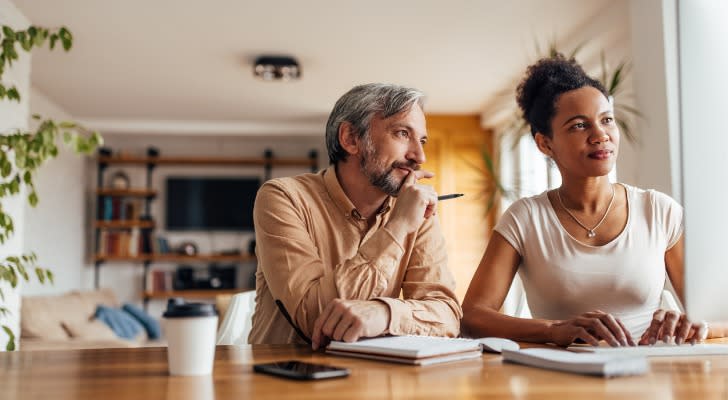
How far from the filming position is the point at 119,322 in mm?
5703

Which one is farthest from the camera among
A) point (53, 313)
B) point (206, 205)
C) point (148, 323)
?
point (206, 205)

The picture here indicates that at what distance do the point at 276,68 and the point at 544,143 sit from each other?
11.2 feet

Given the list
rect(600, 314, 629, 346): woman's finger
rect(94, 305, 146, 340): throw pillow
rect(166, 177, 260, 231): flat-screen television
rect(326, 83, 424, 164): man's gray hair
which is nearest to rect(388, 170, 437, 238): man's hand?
rect(326, 83, 424, 164): man's gray hair

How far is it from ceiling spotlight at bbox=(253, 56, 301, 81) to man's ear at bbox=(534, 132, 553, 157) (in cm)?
333

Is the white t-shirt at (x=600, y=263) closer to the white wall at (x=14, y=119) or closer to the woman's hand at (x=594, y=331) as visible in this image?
the woman's hand at (x=594, y=331)

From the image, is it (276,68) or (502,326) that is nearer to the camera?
(502,326)

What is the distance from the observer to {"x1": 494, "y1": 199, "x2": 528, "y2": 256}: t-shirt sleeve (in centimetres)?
175

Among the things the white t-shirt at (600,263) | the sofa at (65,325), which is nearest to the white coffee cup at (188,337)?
the white t-shirt at (600,263)

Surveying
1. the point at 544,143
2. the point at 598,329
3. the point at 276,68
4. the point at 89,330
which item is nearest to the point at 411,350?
the point at 598,329

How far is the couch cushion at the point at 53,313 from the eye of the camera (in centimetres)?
450

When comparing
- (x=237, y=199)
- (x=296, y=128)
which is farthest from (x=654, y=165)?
(x=237, y=199)

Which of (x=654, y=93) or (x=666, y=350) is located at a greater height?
(x=654, y=93)

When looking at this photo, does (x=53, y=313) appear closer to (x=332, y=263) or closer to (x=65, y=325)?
(x=65, y=325)

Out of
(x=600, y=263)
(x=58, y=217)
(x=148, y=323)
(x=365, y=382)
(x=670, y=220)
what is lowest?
(x=148, y=323)
